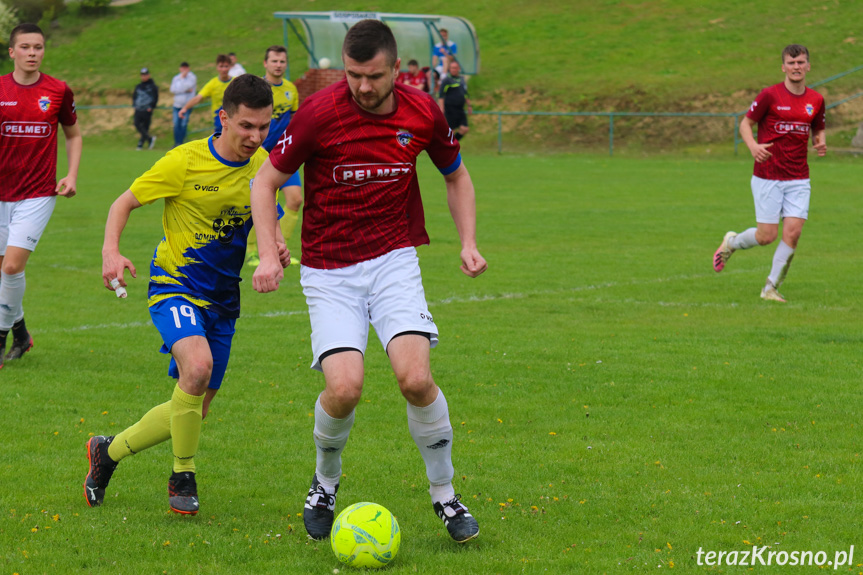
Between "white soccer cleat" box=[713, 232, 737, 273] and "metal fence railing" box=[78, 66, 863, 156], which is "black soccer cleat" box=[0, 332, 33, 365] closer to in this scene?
"white soccer cleat" box=[713, 232, 737, 273]

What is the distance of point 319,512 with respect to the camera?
4754 mm

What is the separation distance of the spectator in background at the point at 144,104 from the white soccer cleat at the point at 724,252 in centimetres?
2712

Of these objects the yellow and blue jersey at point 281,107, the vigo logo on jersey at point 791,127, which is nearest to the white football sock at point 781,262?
the vigo logo on jersey at point 791,127

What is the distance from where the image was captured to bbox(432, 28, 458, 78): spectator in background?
34.0 metres

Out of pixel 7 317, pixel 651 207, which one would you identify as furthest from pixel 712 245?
pixel 7 317

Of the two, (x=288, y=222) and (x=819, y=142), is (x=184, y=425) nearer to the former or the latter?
(x=819, y=142)

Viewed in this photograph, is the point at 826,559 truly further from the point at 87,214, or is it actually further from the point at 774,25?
the point at 774,25

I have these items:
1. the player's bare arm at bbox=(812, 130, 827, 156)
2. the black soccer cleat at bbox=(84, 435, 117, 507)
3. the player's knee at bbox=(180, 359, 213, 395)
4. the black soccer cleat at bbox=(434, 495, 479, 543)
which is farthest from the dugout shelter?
the black soccer cleat at bbox=(434, 495, 479, 543)

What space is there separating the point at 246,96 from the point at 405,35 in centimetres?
3361

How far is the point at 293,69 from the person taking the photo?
43188mm

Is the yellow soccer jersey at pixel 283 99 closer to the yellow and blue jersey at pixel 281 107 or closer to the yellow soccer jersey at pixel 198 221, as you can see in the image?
the yellow and blue jersey at pixel 281 107

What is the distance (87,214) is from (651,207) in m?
10.2

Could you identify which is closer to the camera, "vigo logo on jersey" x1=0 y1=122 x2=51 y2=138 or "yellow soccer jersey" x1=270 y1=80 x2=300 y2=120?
"vigo logo on jersey" x1=0 y1=122 x2=51 y2=138

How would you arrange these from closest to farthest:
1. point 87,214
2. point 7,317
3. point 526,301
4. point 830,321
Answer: point 7,317, point 830,321, point 526,301, point 87,214
